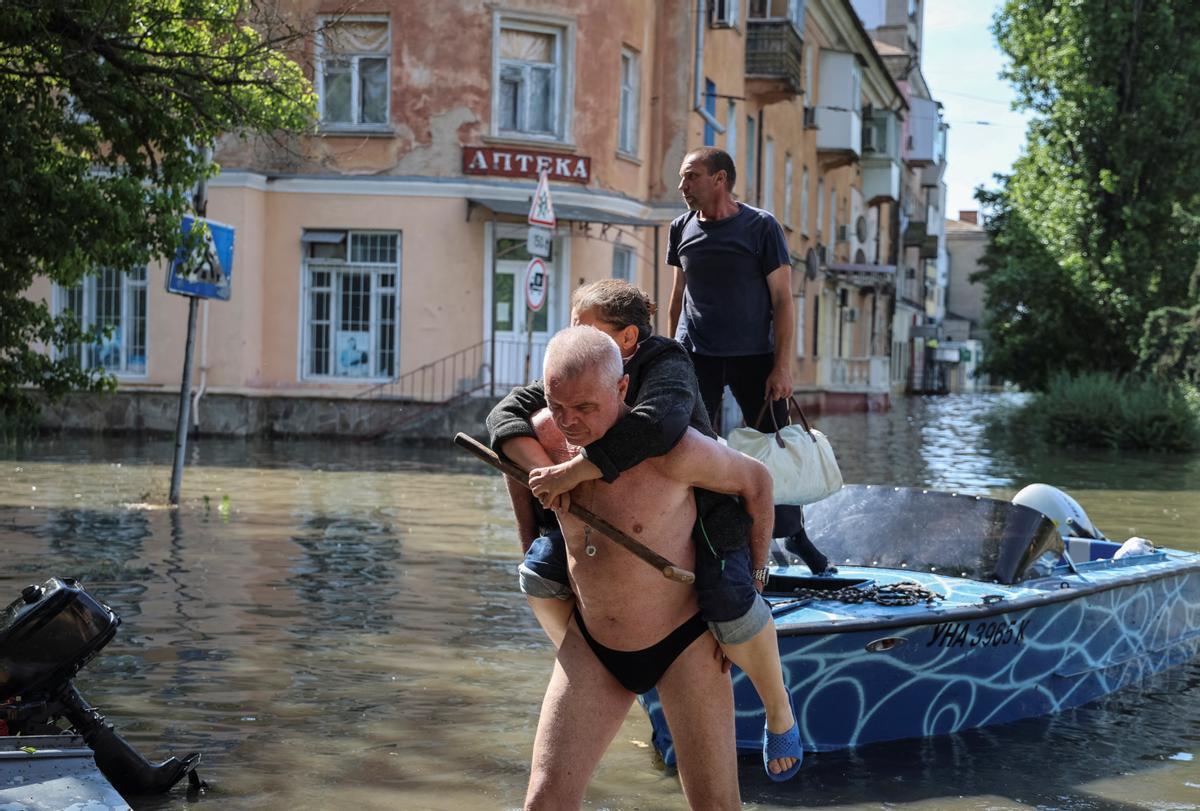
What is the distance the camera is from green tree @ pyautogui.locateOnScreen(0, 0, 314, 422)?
378 inches

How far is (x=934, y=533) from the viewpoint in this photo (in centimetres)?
788

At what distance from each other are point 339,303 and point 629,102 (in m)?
6.30

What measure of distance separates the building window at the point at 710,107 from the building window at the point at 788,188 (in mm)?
10321

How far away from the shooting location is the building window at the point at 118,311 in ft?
83.5

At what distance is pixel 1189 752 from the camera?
22.4 ft

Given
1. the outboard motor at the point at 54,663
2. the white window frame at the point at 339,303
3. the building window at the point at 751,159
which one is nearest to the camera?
the outboard motor at the point at 54,663

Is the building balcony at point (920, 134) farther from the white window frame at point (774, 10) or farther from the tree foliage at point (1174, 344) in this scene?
the tree foliage at point (1174, 344)

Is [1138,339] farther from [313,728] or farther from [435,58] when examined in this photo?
[313,728]

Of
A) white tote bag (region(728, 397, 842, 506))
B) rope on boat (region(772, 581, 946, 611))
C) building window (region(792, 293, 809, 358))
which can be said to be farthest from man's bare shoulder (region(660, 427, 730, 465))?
building window (region(792, 293, 809, 358))

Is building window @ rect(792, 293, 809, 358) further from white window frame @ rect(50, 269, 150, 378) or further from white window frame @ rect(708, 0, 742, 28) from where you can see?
white window frame @ rect(50, 269, 150, 378)

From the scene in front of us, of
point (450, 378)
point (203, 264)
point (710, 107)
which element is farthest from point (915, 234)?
point (203, 264)

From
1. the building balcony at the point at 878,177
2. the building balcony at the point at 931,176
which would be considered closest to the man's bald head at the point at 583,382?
the building balcony at the point at 878,177

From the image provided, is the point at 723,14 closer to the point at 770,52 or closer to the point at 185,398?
the point at 770,52

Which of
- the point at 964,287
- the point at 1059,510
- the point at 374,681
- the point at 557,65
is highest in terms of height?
the point at 557,65
